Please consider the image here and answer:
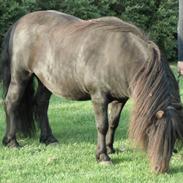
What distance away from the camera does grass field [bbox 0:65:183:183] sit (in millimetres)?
5250

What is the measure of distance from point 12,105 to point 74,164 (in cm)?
159

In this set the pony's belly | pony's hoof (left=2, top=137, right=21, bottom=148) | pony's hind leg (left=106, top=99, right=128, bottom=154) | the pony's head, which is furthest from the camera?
pony's hoof (left=2, top=137, right=21, bottom=148)

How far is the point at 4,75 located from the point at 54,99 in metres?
5.26

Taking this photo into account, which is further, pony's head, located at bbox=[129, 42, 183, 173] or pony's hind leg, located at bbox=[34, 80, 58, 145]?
pony's hind leg, located at bbox=[34, 80, 58, 145]

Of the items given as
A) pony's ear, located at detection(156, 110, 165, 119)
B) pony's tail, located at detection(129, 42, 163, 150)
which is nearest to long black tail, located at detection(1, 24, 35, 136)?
pony's tail, located at detection(129, 42, 163, 150)

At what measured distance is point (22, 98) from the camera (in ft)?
23.3

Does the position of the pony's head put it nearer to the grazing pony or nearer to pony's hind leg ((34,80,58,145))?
the grazing pony

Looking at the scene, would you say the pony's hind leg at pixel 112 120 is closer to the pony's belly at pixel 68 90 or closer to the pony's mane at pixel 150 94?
the pony's belly at pixel 68 90

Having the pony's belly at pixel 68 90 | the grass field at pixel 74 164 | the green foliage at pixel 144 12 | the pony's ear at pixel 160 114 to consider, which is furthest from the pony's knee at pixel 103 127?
the green foliage at pixel 144 12

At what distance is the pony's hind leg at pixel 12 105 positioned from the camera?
691cm

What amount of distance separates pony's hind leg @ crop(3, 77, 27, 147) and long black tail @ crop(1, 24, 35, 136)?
74mm

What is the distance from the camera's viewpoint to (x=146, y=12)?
2272 cm

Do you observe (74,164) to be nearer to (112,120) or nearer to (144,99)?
(112,120)

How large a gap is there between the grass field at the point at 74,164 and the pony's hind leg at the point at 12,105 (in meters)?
0.18
